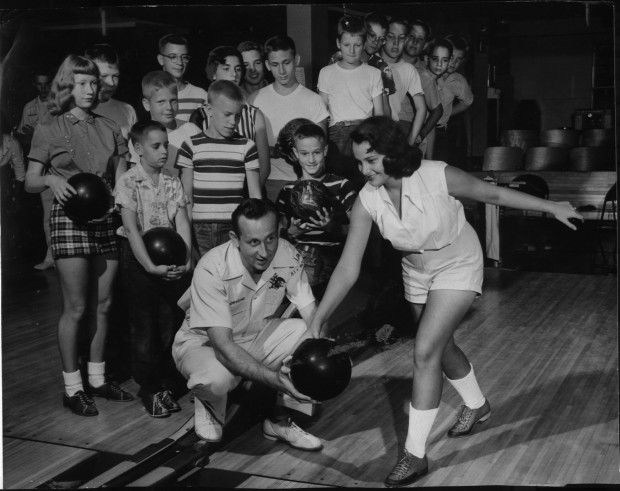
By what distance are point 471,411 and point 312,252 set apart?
1.07m

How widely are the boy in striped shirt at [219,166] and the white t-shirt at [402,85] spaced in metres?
0.78

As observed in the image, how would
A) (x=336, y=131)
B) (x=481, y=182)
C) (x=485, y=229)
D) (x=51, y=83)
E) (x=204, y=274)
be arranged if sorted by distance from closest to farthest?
(x=481, y=182), (x=204, y=274), (x=51, y=83), (x=336, y=131), (x=485, y=229)

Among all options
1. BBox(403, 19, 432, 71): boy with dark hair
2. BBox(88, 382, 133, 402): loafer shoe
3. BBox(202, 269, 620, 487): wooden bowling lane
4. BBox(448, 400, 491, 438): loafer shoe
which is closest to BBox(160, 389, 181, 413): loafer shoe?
BBox(88, 382, 133, 402): loafer shoe

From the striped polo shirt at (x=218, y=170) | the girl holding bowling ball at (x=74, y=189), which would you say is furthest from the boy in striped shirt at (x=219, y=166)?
the girl holding bowling ball at (x=74, y=189)

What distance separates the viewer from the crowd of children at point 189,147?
369 centimetres

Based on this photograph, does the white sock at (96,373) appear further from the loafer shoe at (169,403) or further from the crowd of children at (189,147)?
the loafer shoe at (169,403)

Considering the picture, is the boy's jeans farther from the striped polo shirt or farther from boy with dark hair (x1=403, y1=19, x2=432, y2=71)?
boy with dark hair (x1=403, y1=19, x2=432, y2=71)

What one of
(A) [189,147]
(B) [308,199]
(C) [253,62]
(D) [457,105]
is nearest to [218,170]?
(A) [189,147]

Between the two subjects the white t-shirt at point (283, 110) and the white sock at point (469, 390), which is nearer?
the white sock at point (469, 390)

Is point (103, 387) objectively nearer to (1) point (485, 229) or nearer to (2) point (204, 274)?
(2) point (204, 274)

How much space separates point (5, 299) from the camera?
387 centimetres

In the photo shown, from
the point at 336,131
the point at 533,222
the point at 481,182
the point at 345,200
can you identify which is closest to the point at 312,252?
the point at 345,200

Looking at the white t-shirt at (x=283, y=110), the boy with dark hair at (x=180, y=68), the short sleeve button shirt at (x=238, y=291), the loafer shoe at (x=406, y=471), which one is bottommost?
the loafer shoe at (x=406, y=471)

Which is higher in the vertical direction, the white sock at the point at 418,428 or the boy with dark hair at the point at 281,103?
the boy with dark hair at the point at 281,103
